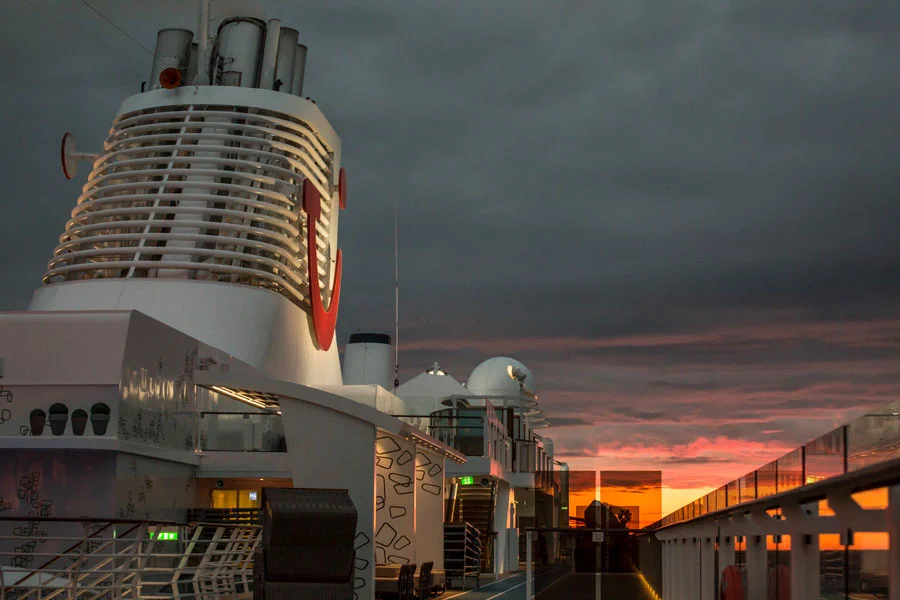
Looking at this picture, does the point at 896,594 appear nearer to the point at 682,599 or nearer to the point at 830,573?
the point at 830,573

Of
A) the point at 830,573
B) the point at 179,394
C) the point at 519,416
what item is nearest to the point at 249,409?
the point at 179,394

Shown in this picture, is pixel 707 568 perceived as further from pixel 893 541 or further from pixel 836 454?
pixel 893 541

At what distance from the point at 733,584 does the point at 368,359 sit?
128ft

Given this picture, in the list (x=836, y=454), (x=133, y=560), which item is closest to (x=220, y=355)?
(x=133, y=560)

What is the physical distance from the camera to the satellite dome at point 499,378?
55.0 m

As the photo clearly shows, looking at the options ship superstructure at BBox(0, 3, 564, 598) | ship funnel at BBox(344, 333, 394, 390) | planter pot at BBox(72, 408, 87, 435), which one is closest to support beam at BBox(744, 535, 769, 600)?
ship superstructure at BBox(0, 3, 564, 598)

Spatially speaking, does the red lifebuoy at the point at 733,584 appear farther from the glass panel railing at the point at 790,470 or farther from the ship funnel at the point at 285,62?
the ship funnel at the point at 285,62

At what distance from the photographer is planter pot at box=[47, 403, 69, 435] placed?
55.3ft

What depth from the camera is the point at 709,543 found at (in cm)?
1242

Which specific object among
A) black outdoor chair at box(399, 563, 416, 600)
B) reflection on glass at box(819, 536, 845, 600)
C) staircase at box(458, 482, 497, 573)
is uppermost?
staircase at box(458, 482, 497, 573)

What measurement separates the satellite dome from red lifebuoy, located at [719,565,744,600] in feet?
146

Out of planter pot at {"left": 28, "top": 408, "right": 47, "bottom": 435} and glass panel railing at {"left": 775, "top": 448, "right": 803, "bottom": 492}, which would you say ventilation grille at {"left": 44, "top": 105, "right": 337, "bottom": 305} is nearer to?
planter pot at {"left": 28, "top": 408, "right": 47, "bottom": 435}

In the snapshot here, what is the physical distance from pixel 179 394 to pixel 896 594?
676 inches

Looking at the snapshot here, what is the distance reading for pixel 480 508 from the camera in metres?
38.3
